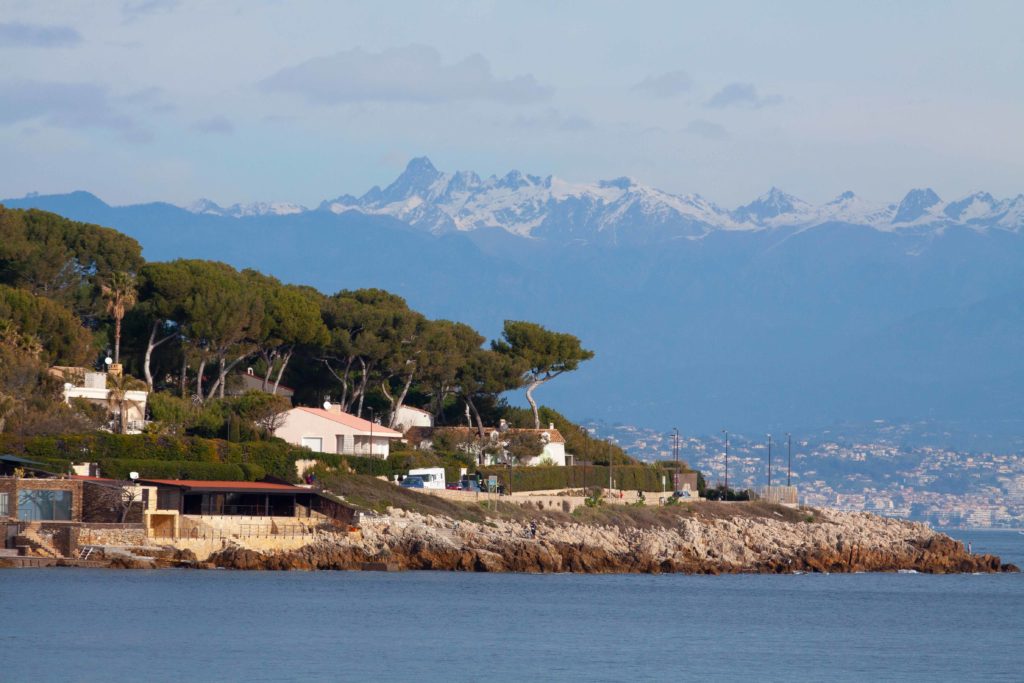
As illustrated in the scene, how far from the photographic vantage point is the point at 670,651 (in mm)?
46250

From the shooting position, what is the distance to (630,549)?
73500mm

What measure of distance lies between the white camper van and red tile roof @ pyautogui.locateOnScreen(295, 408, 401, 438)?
19.9ft

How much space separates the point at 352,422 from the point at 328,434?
219 centimetres

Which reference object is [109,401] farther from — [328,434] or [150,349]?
[328,434]

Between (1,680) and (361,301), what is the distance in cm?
5892

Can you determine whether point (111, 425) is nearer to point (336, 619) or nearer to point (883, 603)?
point (336, 619)

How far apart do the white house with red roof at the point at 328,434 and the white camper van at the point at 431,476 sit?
12.8ft

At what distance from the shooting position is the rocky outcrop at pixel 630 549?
212 ft

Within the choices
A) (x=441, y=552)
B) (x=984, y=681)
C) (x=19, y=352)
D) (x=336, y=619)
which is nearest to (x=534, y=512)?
(x=441, y=552)

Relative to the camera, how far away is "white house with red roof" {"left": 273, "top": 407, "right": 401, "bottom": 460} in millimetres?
79250

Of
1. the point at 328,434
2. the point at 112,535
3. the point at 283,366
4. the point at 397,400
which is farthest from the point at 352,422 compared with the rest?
the point at 112,535

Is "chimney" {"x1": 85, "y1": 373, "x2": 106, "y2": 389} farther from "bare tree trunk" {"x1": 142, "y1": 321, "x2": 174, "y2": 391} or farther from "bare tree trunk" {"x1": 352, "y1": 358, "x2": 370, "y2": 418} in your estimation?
"bare tree trunk" {"x1": 352, "y1": 358, "x2": 370, "y2": 418}

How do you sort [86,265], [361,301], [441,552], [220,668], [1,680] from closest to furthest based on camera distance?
[1,680], [220,668], [441,552], [86,265], [361,301]

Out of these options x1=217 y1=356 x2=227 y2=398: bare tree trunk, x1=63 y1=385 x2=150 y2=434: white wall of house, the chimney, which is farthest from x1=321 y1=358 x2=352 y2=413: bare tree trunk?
the chimney
